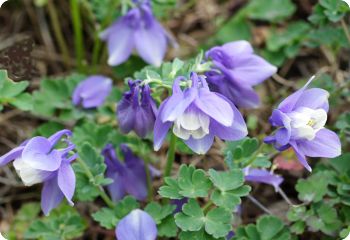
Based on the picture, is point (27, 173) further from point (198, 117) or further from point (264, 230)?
point (264, 230)

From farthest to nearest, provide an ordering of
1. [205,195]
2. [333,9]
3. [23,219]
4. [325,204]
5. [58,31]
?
1. [58,31]
2. [23,219]
3. [333,9]
4. [325,204]
5. [205,195]

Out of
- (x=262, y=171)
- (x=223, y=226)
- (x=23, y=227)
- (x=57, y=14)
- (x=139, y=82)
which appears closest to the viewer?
(x=223, y=226)

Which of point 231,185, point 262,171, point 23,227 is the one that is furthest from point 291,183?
point 23,227

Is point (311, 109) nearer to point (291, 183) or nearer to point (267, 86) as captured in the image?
point (291, 183)

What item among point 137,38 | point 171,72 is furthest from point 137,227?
point 137,38

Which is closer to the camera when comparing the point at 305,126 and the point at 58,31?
the point at 305,126

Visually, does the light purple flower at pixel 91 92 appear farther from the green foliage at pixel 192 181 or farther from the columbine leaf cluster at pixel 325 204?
the columbine leaf cluster at pixel 325 204

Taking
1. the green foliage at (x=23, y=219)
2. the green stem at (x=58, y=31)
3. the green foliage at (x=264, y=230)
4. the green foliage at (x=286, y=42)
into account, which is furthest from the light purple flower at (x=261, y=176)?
the green stem at (x=58, y=31)
